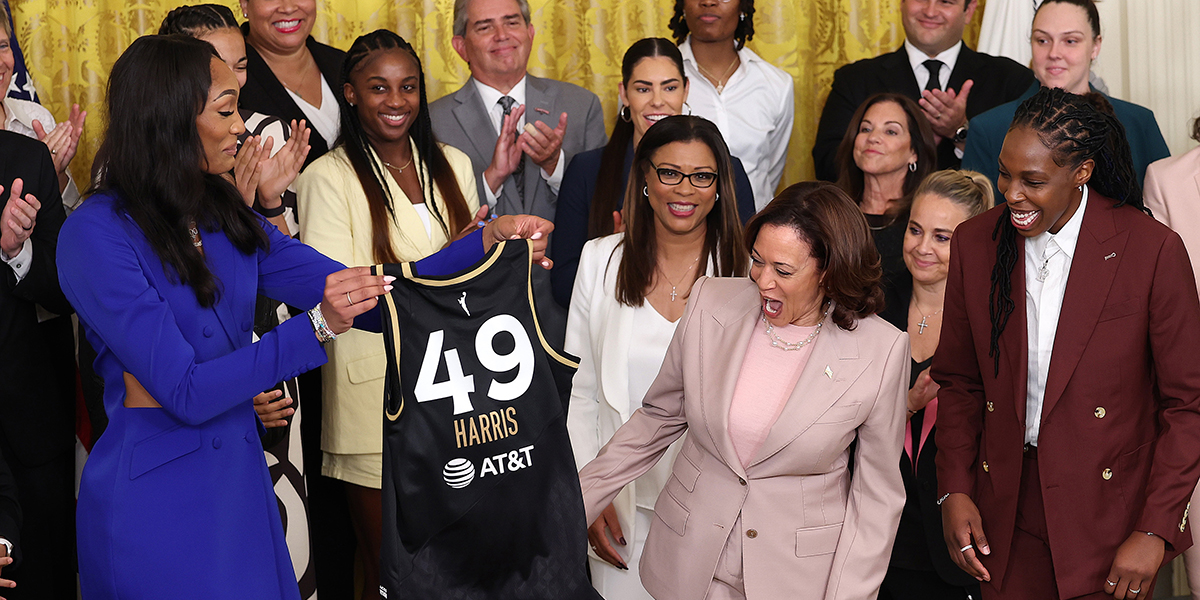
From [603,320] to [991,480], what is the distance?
3.79ft

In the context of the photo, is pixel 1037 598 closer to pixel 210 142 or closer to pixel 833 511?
pixel 833 511

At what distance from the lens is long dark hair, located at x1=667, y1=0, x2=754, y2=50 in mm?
4539

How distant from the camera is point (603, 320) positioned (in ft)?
10.5

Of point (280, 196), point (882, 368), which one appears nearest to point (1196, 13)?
point (882, 368)

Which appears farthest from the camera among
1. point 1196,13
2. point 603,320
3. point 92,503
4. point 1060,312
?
point 1196,13

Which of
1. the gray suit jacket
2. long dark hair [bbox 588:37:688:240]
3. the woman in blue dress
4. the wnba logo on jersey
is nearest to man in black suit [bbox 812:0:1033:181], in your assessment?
long dark hair [bbox 588:37:688:240]

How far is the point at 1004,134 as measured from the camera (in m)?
3.93

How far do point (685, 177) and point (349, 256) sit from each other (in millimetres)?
1055

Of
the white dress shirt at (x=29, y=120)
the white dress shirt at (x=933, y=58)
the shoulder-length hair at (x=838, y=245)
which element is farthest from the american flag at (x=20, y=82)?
the white dress shirt at (x=933, y=58)

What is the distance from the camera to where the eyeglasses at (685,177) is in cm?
315

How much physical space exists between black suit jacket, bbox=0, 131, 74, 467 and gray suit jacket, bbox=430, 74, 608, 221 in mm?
1362

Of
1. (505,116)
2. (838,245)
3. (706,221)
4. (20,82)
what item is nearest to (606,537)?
(706,221)

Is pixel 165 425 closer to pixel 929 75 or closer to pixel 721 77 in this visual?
pixel 721 77

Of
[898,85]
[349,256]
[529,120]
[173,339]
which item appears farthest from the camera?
[898,85]
